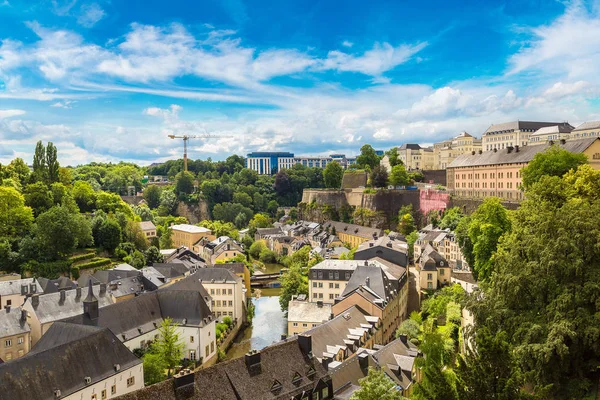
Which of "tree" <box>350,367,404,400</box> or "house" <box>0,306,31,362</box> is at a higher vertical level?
"tree" <box>350,367,404,400</box>

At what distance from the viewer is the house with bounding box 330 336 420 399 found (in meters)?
19.7

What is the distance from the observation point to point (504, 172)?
5212cm

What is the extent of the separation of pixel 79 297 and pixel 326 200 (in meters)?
53.7

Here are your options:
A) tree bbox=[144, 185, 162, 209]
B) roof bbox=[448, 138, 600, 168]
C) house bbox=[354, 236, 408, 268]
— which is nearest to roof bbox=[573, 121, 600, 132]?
roof bbox=[448, 138, 600, 168]

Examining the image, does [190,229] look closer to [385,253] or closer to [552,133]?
[385,253]

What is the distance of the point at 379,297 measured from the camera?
106 ft

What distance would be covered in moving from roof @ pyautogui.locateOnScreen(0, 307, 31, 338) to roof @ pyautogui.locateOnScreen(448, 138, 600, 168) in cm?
4636

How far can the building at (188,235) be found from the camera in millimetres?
68250

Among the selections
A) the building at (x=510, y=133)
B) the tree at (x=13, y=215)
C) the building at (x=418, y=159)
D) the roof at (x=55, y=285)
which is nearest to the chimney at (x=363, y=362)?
the roof at (x=55, y=285)

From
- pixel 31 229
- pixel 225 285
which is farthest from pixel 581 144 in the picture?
pixel 31 229

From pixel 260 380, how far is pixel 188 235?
5361cm

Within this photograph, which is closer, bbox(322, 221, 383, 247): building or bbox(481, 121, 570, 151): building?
bbox(322, 221, 383, 247): building

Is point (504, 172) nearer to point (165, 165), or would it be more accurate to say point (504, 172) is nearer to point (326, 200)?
point (326, 200)

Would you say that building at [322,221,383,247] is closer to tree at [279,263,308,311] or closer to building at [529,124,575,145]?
tree at [279,263,308,311]
